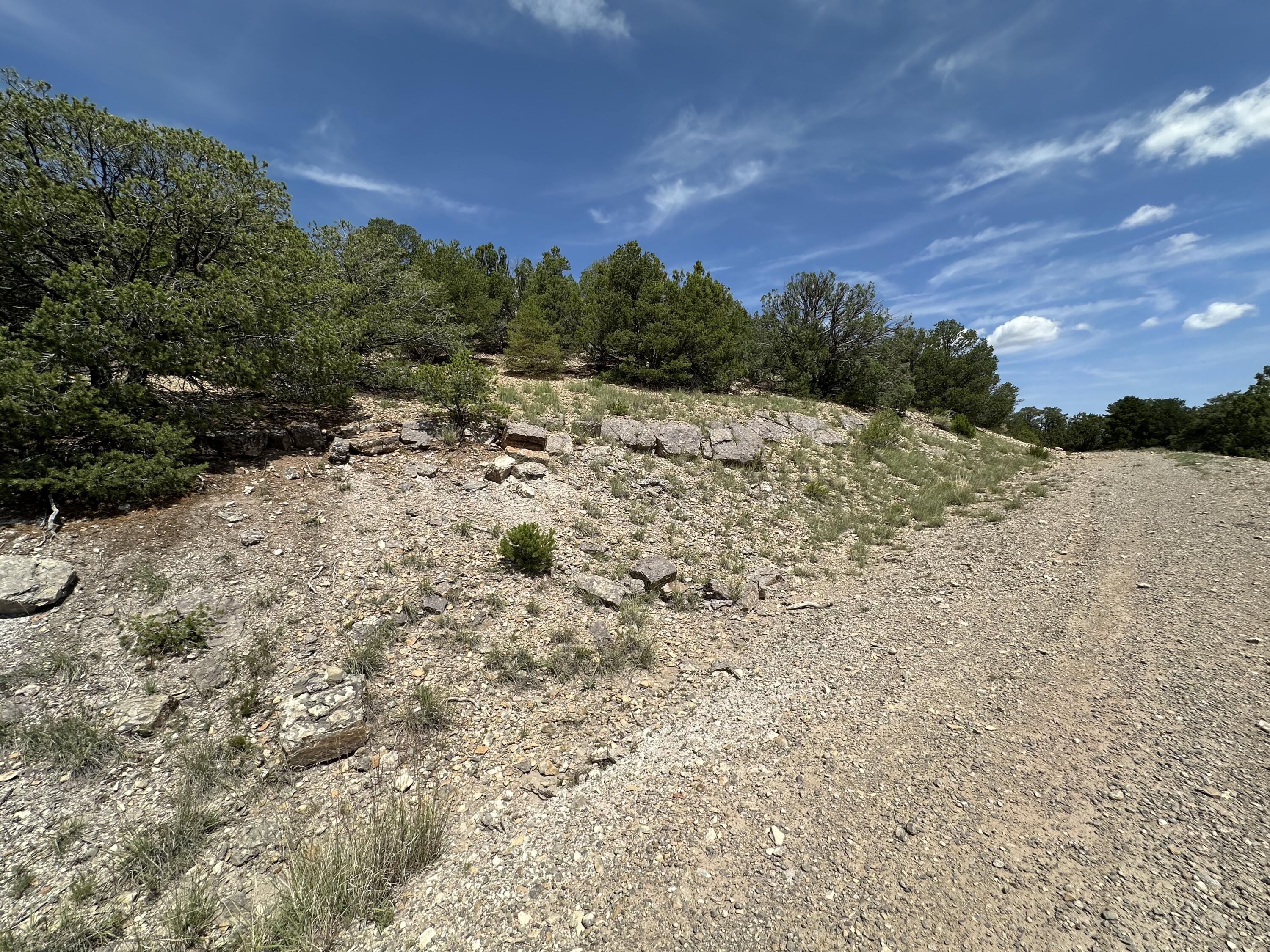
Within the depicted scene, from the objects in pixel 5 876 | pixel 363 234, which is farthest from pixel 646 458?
pixel 363 234

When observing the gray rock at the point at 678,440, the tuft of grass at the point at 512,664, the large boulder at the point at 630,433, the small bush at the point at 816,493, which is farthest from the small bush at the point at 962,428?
the tuft of grass at the point at 512,664

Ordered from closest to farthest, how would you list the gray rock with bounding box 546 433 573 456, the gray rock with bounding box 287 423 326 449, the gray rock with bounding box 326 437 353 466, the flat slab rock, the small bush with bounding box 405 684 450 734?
the flat slab rock < the small bush with bounding box 405 684 450 734 < the gray rock with bounding box 326 437 353 466 < the gray rock with bounding box 287 423 326 449 < the gray rock with bounding box 546 433 573 456

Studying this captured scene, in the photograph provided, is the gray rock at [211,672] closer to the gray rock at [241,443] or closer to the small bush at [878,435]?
the gray rock at [241,443]

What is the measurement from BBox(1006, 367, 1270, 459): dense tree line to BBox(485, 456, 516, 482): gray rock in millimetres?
35230

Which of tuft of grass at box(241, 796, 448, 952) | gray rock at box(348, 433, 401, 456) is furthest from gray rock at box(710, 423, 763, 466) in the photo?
tuft of grass at box(241, 796, 448, 952)

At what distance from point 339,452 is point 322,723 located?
22.1 feet

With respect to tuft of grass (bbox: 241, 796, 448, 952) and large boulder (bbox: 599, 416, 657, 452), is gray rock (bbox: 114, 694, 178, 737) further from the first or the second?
large boulder (bbox: 599, 416, 657, 452)

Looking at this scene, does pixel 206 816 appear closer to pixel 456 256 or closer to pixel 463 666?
pixel 463 666

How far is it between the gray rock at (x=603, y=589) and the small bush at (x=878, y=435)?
43.4 feet

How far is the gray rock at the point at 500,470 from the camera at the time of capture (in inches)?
407

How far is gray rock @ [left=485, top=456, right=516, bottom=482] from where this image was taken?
33.9 feet

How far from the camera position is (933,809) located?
383 cm

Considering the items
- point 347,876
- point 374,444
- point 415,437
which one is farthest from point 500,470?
point 347,876

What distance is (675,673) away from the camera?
635 cm
